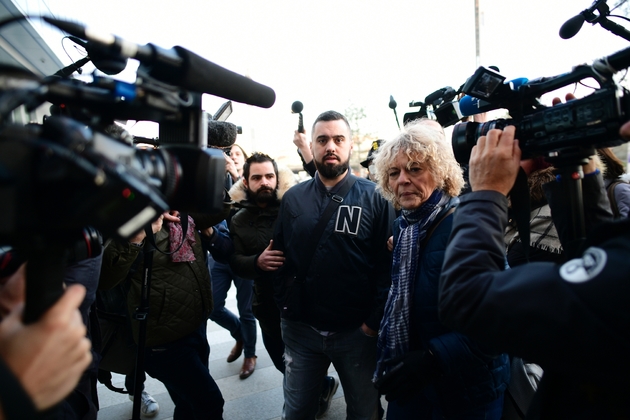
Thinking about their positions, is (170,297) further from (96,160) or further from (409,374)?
(96,160)

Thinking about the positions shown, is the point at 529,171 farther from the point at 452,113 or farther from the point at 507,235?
the point at 507,235

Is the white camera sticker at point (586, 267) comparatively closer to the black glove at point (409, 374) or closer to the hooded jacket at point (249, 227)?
the black glove at point (409, 374)

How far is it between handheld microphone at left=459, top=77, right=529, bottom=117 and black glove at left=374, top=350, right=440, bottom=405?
2.92ft

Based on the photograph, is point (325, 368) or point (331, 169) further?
point (331, 169)

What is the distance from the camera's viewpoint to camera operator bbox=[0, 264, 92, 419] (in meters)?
0.55

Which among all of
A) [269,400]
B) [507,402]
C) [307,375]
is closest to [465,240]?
[507,402]

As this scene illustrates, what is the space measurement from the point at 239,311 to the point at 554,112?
119 inches

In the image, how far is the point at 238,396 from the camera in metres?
2.90

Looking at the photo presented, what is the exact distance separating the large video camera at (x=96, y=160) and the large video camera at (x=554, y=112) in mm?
769

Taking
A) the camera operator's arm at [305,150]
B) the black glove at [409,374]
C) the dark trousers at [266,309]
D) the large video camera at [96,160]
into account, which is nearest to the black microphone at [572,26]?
the black glove at [409,374]

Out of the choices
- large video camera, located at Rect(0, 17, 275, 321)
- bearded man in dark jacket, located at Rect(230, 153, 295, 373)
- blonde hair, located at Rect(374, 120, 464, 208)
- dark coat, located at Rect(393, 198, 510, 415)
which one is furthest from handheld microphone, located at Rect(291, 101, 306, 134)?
large video camera, located at Rect(0, 17, 275, 321)

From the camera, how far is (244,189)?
287 cm

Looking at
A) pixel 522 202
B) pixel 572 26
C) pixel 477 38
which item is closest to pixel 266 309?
pixel 522 202

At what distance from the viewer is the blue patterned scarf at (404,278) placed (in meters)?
1.54
